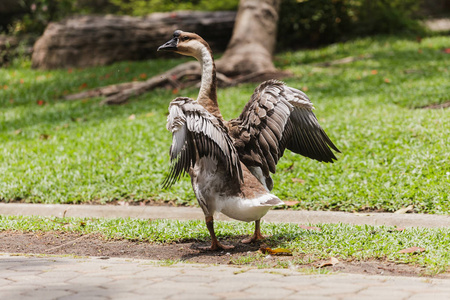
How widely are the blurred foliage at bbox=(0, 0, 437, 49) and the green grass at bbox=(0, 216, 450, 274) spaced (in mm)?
11908

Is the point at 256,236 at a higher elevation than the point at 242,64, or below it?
below

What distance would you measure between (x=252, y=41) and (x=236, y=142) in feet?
28.3

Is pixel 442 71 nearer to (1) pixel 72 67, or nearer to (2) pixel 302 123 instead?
(2) pixel 302 123

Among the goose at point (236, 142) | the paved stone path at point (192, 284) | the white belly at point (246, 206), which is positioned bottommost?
the paved stone path at point (192, 284)

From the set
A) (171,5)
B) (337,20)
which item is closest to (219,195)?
(337,20)

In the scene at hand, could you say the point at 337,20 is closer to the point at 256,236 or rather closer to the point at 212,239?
the point at 256,236

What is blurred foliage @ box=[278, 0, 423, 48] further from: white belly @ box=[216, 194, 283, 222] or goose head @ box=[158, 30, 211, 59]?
white belly @ box=[216, 194, 283, 222]

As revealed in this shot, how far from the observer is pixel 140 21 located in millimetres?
16547

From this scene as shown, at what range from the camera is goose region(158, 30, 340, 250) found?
4680 millimetres

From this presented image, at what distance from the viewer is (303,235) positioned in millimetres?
5289

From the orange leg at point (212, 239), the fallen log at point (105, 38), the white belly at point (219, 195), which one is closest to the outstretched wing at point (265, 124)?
the white belly at point (219, 195)

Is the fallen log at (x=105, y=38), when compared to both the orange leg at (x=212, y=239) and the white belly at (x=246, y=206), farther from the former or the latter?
the white belly at (x=246, y=206)

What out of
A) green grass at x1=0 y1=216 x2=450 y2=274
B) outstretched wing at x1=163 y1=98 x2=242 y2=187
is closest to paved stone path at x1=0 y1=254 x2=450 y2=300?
green grass at x1=0 y1=216 x2=450 y2=274

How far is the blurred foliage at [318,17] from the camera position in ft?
55.2
